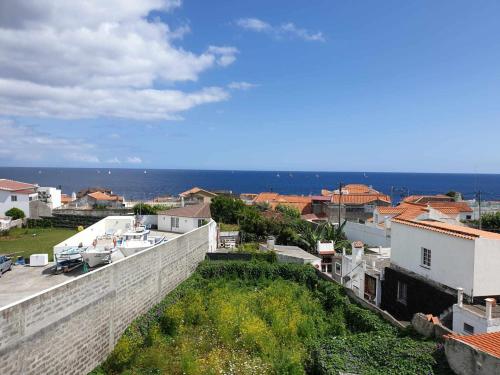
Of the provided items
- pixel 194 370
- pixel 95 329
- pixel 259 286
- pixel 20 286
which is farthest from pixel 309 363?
pixel 20 286

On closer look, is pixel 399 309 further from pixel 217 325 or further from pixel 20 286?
pixel 20 286

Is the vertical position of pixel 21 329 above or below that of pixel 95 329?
above

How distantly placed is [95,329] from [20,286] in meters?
6.04

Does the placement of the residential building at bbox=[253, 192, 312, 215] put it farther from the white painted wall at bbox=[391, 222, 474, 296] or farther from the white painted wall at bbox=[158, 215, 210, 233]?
the white painted wall at bbox=[391, 222, 474, 296]

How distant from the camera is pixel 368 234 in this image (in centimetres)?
3234

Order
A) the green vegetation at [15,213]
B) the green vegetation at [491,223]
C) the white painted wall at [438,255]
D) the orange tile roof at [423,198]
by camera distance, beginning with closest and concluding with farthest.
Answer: the white painted wall at [438,255], the green vegetation at [491,223], the green vegetation at [15,213], the orange tile roof at [423,198]

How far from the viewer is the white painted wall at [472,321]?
1321 cm

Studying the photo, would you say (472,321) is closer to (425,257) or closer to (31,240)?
(425,257)

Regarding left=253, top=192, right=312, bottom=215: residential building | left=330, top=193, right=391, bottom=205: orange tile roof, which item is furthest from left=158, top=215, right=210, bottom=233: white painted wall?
left=330, top=193, right=391, bottom=205: orange tile roof

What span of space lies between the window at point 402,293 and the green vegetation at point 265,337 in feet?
8.04

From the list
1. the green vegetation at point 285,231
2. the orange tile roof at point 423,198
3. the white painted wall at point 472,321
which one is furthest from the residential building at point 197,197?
the white painted wall at point 472,321

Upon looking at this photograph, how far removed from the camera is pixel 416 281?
1848cm

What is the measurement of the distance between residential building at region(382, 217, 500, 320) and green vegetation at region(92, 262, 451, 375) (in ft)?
8.23

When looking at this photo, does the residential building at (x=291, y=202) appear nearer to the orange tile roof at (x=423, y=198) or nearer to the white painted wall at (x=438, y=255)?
the orange tile roof at (x=423, y=198)
